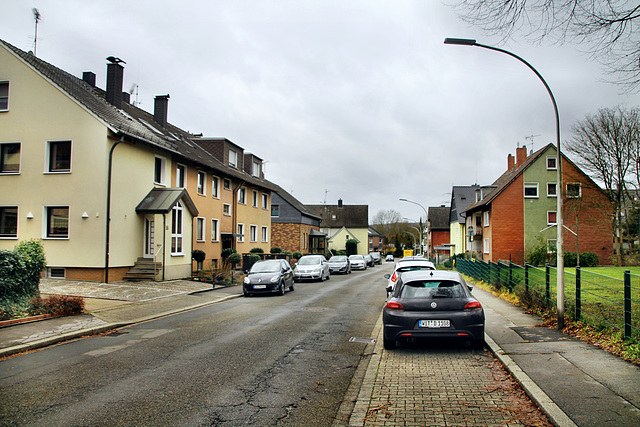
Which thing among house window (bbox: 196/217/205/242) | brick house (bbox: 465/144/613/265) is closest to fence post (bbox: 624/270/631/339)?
house window (bbox: 196/217/205/242)

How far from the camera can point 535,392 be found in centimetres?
543

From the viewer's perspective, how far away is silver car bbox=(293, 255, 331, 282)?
27.4m

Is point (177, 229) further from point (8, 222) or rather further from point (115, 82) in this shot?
point (115, 82)

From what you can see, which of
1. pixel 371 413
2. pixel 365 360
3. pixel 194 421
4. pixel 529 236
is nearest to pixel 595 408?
pixel 371 413

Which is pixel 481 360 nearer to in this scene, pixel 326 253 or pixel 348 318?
pixel 348 318

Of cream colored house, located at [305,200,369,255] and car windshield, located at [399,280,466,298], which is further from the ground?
cream colored house, located at [305,200,369,255]

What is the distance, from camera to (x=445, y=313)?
789 cm

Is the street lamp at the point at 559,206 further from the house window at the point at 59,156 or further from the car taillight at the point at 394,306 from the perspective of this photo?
the house window at the point at 59,156

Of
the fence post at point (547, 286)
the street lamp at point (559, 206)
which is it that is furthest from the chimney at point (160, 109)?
the fence post at point (547, 286)

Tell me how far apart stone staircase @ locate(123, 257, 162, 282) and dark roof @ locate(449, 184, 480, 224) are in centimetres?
4519

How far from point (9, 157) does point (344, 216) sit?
72865mm

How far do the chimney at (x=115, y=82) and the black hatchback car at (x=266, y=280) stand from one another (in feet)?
41.8

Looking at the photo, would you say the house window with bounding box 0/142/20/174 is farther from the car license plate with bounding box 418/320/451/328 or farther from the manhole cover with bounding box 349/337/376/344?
the car license plate with bounding box 418/320/451/328

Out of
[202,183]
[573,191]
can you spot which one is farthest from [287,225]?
[573,191]
